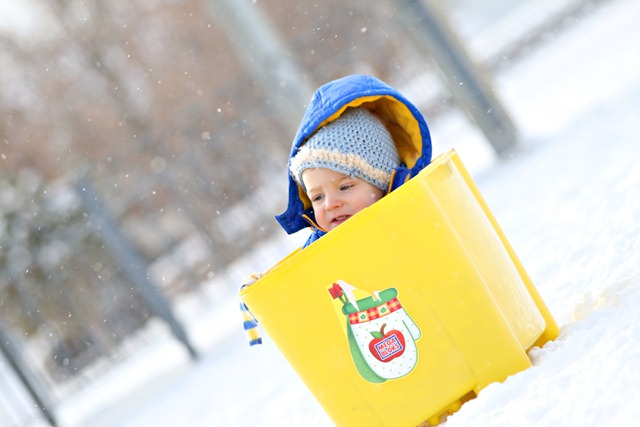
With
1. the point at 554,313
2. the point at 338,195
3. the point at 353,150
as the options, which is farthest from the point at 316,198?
the point at 554,313

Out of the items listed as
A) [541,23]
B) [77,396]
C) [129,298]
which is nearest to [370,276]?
[129,298]

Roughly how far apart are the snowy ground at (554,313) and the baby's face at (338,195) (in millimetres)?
642

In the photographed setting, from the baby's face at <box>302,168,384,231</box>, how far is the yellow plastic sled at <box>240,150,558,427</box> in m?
0.35

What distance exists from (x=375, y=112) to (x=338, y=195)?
14.3 inches

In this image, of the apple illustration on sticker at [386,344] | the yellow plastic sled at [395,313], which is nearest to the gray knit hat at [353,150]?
the yellow plastic sled at [395,313]

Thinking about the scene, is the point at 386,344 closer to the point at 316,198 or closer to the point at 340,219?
the point at 340,219

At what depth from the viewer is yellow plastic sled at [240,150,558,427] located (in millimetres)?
1903

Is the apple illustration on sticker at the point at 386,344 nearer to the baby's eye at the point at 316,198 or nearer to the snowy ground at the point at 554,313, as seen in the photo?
the snowy ground at the point at 554,313

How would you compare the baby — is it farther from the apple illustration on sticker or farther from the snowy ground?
the snowy ground

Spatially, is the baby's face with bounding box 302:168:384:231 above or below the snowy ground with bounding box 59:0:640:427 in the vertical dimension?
above

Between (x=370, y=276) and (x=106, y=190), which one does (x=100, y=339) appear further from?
(x=370, y=276)

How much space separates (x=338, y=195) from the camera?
7.72 feet

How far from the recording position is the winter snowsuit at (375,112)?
7.63 feet

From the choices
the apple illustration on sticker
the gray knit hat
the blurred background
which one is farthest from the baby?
the blurred background
